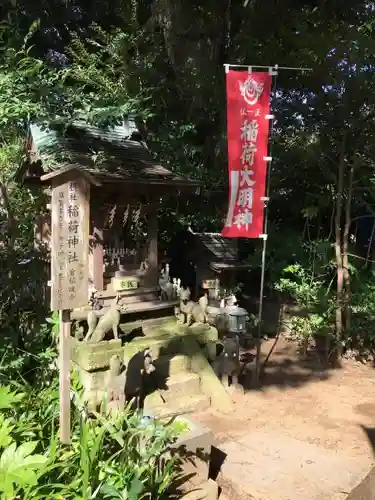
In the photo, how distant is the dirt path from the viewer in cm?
431

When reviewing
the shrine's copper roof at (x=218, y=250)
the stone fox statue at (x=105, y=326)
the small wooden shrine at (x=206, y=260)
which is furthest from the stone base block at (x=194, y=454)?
the shrine's copper roof at (x=218, y=250)

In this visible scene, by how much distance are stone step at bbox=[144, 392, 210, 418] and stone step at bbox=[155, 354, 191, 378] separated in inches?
16.3

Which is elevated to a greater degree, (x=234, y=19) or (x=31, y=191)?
(x=234, y=19)

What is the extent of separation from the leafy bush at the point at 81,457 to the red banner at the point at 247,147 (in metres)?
3.36

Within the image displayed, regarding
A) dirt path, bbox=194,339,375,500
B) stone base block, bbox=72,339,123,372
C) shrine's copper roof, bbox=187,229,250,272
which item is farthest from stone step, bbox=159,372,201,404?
shrine's copper roof, bbox=187,229,250,272

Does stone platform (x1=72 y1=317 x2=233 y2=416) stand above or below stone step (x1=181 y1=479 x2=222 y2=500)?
above

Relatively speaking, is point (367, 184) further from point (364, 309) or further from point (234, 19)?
point (234, 19)

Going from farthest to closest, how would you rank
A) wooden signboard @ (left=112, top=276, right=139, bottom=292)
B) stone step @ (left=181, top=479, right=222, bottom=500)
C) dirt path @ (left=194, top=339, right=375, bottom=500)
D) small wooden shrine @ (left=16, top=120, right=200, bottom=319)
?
wooden signboard @ (left=112, top=276, right=139, bottom=292)
small wooden shrine @ (left=16, top=120, right=200, bottom=319)
dirt path @ (left=194, top=339, right=375, bottom=500)
stone step @ (left=181, top=479, right=222, bottom=500)

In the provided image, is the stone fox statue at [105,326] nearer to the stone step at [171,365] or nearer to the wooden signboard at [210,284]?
the stone step at [171,365]

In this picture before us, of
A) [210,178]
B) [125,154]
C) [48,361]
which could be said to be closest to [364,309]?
[210,178]

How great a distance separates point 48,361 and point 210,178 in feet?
19.9

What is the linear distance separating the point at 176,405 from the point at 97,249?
248 centimetres

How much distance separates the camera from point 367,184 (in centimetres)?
902

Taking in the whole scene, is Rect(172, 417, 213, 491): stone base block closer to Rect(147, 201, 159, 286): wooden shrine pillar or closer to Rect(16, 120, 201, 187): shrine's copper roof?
Rect(147, 201, 159, 286): wooden shrine pillar
